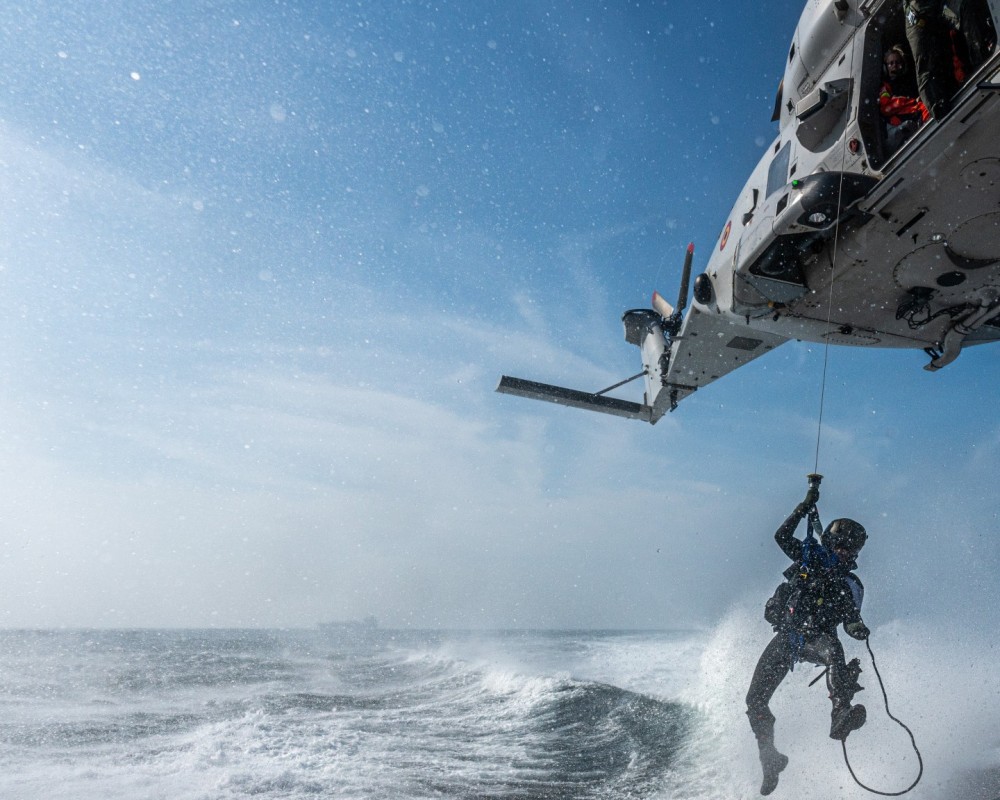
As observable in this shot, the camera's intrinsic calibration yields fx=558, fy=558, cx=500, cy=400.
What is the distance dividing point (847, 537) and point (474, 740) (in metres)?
6.74

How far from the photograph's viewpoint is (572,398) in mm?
7180

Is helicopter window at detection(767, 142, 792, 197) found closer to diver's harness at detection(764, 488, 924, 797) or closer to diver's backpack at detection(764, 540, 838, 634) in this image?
diver's harness at detection(764, 488, 924, 797)

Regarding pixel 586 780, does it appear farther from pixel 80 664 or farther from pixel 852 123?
pixel 80 664

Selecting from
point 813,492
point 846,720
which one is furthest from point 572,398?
point 846,720

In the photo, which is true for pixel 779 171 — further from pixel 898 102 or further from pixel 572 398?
pixel 572 398

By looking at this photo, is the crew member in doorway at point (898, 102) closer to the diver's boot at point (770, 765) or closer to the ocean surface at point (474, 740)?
the diver's boot at point (770, 765)

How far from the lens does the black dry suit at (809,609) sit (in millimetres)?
4914

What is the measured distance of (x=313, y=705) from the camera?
11852 mm

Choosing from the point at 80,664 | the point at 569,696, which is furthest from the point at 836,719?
the point at 80,664

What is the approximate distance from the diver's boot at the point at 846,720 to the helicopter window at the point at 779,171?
424 cm

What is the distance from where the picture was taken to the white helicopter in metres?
3.41

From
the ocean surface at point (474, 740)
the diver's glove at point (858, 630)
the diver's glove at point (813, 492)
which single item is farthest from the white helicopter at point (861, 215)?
the ocean surface at point (474, 740)

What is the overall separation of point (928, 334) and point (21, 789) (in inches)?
418

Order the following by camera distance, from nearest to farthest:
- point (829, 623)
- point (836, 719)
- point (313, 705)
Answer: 1. point (836, 719)
2. point (829, 623)
3. point (313, 705)
